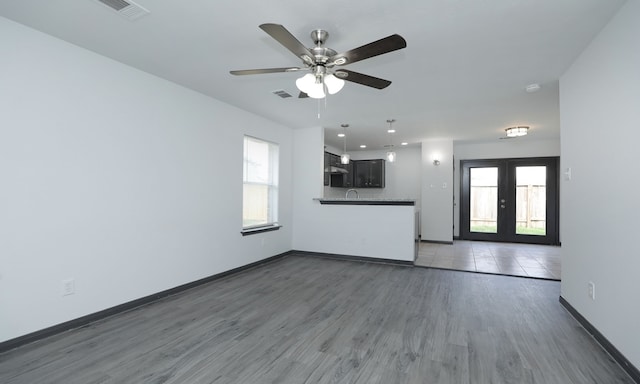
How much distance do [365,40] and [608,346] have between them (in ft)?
10.3

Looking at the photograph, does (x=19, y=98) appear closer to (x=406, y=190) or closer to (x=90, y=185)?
(x=90, y=185)

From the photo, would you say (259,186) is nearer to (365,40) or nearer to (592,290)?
(365,40)

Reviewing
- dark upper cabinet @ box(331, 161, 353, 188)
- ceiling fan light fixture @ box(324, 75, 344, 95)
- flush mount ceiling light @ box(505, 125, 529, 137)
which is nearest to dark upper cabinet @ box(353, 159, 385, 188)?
dark upper cabinet @ box(331, 161, 353, 188)

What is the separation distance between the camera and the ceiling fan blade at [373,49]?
5.79 feet

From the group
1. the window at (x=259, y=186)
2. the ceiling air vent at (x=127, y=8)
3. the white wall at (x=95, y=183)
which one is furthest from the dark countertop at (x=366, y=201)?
the ceiling air vent at (x=127, y=8)

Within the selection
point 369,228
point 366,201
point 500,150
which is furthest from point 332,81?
point 500,150

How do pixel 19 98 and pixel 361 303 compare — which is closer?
pixel 19 98

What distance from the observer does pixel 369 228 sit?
17.7 feet

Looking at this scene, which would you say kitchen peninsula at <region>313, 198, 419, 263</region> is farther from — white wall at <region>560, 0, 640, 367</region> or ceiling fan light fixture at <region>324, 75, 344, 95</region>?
ceiling fan light fixture at <region>324, 75, 344, 95</region>

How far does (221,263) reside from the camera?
166 inches

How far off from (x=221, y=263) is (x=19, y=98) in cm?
277

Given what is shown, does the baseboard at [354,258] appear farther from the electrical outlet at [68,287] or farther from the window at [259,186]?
the electrical outlet at [68,287]

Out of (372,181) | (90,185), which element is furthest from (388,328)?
(372,181)

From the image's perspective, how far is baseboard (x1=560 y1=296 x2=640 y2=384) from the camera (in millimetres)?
1937
